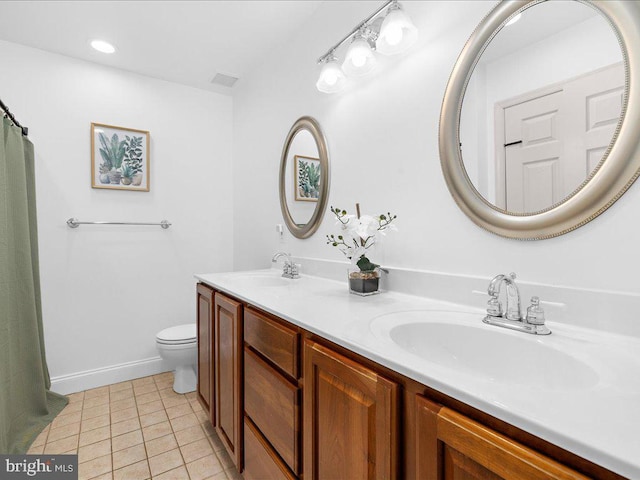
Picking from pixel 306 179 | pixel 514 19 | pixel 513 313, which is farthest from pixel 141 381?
pixel 514 19

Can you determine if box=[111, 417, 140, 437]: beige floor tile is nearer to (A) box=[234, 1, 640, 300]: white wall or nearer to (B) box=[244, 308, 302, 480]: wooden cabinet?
(B) box=[244, 308, 302, 480]: wooden cabinet

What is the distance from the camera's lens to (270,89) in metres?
2.42

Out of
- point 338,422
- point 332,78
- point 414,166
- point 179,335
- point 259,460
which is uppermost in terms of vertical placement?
point 332,78

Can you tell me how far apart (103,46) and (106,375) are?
2371 mm

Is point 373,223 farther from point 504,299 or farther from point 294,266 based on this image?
point 294,266

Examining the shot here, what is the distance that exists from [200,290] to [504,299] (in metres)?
1.57

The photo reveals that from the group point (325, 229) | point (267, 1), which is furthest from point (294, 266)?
point (267, 1)

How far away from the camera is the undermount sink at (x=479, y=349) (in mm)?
759

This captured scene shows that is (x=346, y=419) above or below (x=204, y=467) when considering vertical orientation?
above

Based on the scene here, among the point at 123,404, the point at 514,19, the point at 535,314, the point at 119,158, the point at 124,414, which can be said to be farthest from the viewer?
the point at 119,158

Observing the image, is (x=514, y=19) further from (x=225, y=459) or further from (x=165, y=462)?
(x=165, y=462)

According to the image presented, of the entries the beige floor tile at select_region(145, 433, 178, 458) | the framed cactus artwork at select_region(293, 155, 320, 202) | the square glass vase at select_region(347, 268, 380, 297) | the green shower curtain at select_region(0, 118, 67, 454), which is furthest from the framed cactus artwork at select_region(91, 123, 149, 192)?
the square glass vase at select_region(347, 268, 380, 297)

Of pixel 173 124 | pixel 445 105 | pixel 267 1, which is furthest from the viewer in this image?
pixel 173 124

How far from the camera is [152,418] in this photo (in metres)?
2.03
